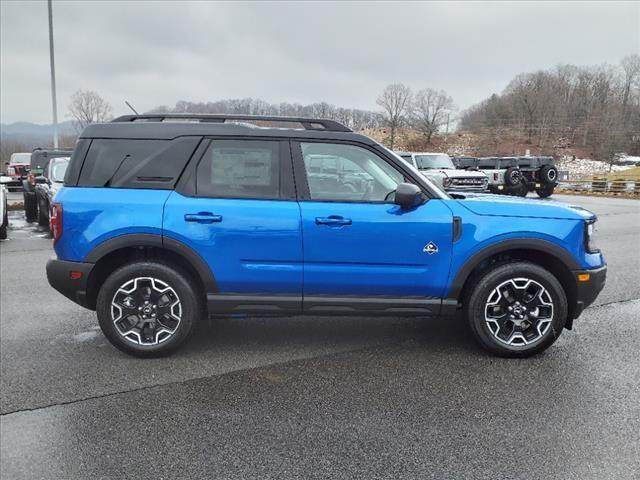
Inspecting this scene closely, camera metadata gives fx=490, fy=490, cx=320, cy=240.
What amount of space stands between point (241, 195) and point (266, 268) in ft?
2.03

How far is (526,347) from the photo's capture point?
13.1ft

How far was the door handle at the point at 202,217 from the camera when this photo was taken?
12.6ft

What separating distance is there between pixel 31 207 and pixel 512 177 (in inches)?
745

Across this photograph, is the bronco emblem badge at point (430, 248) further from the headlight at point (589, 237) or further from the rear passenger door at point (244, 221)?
the headlight at point (589, 237)

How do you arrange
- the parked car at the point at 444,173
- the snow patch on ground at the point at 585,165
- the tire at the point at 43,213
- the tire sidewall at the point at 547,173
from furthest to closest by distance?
the snow patch on ground at the point at 585,165 → the tire sidewall at the point at 547,173 → the parked car at the point at 444,173 → the tire at the point at 43,213

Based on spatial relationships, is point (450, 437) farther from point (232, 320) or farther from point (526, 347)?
point (232, 320)


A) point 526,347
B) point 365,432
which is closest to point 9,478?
point 365,432

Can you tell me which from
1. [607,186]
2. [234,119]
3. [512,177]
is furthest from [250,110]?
[607,186]

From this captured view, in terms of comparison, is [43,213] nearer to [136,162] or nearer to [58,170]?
[58,170]

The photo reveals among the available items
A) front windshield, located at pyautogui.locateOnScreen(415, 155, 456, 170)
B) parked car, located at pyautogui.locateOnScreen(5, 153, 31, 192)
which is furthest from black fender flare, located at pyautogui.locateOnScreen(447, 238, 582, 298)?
parked car, located at pyautogui.locateOnScreen(5, 153, 31, 192)

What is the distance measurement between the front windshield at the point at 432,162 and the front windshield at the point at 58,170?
12.3 m

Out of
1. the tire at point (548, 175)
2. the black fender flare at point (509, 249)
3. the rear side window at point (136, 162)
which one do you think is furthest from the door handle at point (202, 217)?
the tire at point (548, 175)

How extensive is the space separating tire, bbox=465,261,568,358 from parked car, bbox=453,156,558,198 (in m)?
19.5

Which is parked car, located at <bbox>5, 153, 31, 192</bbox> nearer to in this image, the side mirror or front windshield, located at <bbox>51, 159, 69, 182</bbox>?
front windshield, located at <bbox>51, 159, 69, 182</bbox>
